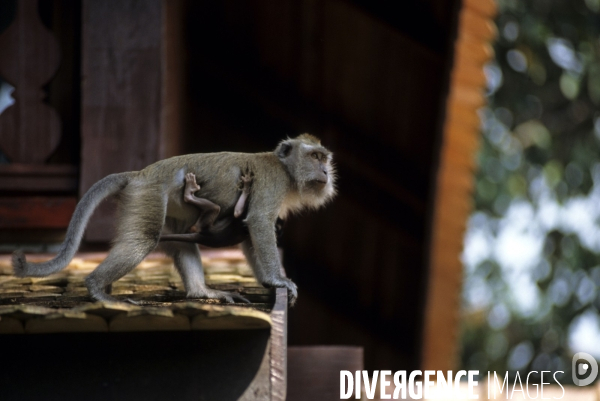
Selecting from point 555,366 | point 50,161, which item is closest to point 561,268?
point 555,366

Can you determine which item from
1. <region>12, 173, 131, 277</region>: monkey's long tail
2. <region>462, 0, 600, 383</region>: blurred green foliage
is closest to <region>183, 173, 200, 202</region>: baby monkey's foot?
<region>12, 173, 131, 277</region>: monkey's long tail

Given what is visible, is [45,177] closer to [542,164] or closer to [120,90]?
[120,90]

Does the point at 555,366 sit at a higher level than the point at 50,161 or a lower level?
A: lower

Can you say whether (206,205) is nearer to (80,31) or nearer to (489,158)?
(80,31)

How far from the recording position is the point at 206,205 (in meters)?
4.30

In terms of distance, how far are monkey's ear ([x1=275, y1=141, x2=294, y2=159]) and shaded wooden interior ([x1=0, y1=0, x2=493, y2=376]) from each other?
1107mm

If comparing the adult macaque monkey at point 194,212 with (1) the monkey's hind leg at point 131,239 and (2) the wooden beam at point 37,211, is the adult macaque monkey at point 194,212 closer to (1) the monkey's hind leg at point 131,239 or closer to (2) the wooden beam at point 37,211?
(1) the monkey's hind leg at point 131,239

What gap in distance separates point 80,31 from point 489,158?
35.2ft

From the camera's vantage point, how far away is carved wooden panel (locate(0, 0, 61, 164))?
589 centimetres

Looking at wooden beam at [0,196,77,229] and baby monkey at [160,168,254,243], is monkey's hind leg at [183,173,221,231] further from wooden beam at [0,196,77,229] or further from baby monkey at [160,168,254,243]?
wooden beam at [0,196,77,229]

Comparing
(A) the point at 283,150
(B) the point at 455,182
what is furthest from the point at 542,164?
(A) the point at 283,150

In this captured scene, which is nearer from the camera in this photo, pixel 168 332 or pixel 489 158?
pixel 168 332

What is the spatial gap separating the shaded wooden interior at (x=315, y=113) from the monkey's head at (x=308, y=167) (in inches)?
41.2

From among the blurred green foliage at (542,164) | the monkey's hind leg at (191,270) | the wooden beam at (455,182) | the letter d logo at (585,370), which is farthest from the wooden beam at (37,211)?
the blurred green foliage at (542,164)
